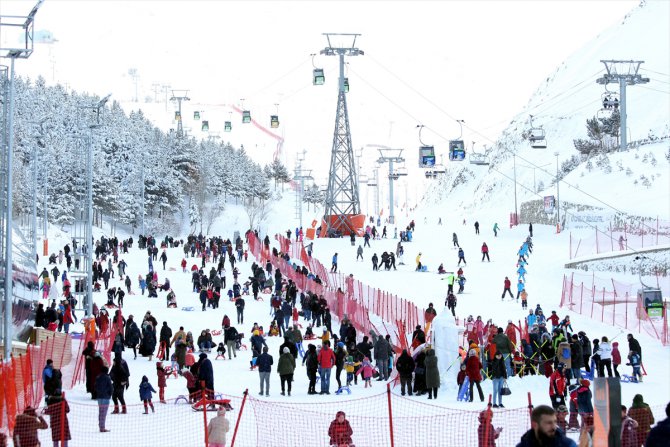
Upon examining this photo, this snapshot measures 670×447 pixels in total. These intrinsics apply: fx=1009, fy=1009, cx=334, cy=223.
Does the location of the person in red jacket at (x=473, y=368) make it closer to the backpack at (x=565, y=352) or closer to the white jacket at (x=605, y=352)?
the backpack at (x=565, y=352)

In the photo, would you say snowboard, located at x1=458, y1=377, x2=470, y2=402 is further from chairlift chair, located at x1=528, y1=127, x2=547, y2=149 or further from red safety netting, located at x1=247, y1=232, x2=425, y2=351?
chairlift chair, located at x1=528, y1=127, x2=547, y2=149

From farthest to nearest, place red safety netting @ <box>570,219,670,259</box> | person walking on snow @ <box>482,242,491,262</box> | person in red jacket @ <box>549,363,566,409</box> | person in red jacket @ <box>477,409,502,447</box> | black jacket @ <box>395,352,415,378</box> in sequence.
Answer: person walking on snow @ <box>482,242,491,262</box> < red safety netting @ <box>570,219,670,259</box> < black jacket @ <box>395,352,415,378</box> < person in red jacket @ <box>549,363,566,409</box> < person in red jacket @ <box>477,409,502,447</box>

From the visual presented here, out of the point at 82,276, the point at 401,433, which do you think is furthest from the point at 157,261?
the point at 401,433

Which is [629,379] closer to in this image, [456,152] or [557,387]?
[557,387]

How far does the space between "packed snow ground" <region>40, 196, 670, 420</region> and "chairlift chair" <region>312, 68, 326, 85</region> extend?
9.12 m

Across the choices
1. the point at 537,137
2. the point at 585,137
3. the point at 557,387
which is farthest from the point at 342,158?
the point at 585,137

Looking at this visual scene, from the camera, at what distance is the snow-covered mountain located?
63.1 m

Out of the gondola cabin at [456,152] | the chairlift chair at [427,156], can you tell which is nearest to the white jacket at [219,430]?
the gondola cabin at [456,152]

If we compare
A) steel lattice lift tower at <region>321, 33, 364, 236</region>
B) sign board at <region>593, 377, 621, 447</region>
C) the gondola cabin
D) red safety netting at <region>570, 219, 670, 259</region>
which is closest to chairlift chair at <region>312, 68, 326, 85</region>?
steel lattice lift tower at <region>321, 33, 364, 236</region>

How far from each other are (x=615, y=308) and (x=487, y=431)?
2143cm

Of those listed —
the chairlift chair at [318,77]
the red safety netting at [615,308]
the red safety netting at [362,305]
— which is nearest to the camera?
the red safety netting at [362,305]

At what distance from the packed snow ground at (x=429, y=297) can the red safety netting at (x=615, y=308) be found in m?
0.44

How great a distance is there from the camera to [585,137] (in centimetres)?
12262

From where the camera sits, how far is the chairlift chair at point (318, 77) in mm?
56844
